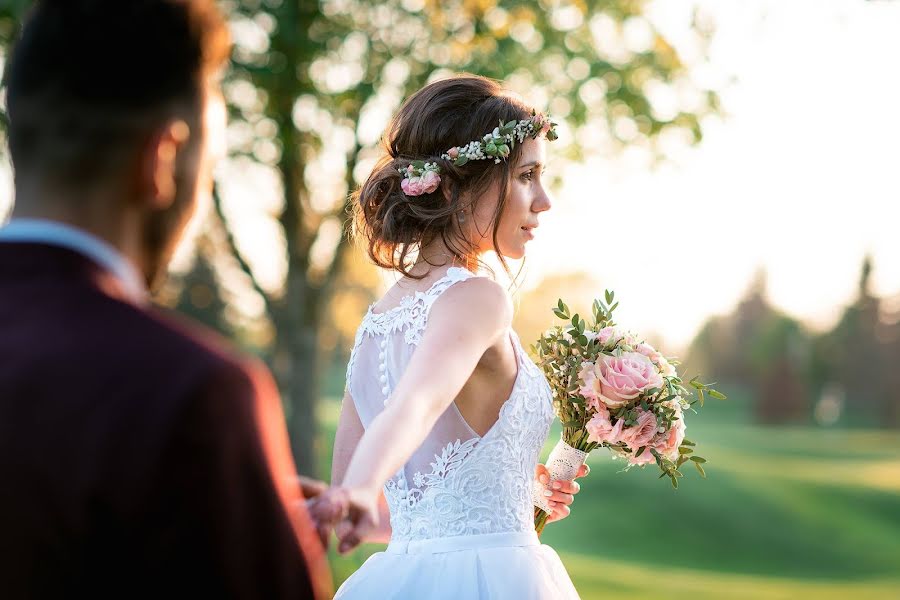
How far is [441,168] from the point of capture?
3.08 meters

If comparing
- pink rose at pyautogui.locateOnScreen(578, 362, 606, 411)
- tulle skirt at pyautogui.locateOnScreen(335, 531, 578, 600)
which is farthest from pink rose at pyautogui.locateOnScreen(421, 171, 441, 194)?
tulle skirt at pyautogui.locateOnScreen(335, 531, 578, 600)

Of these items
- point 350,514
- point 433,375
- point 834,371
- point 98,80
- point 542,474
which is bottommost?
point 834,371

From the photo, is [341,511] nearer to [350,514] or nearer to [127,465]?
[350,514]

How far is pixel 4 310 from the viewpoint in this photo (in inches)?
51.1

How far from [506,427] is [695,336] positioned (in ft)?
154

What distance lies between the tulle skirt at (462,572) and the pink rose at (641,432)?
22.8 inches

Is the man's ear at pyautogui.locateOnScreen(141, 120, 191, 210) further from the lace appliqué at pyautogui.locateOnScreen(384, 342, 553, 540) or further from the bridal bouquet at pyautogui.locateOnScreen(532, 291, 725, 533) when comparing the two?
the bridal bouquet at pyautogui.locateOnScreen(532, 291, 725, 533)

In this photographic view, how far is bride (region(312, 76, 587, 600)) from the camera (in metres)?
2.83

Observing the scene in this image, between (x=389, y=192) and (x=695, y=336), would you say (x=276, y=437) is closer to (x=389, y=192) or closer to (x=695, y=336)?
(x=389, y=192)

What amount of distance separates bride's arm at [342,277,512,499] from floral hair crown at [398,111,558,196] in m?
0.41

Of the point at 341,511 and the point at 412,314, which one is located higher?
the point at 412,314

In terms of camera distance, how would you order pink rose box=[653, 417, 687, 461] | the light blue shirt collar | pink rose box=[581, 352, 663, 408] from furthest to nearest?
pink rose box=[653, 417, 687, 461], pink rose box=[581, 352, 663, 408], the light blue shirt collar

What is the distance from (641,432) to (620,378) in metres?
0.21

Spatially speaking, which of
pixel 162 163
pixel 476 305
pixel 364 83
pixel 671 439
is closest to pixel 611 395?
pixel 671 439
